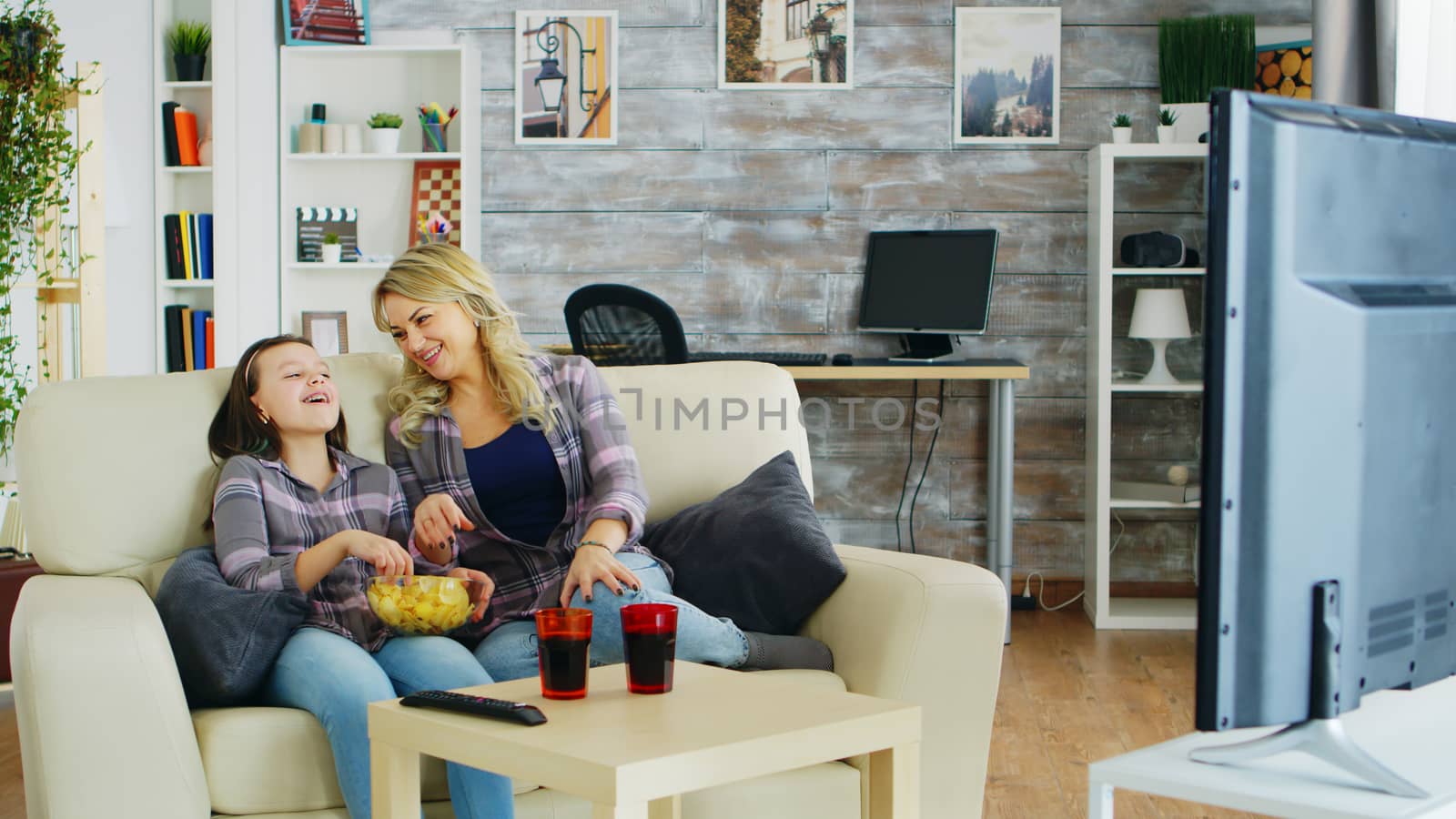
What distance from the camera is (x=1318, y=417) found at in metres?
0.85

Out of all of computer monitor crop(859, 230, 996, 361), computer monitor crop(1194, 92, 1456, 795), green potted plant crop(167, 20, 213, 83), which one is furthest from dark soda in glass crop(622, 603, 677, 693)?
green potted plant crop(167, 20, 213, 83)

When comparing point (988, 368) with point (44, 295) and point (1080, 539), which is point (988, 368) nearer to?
point (1080, 539)

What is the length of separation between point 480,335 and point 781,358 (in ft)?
6.38

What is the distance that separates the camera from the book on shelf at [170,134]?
436cm

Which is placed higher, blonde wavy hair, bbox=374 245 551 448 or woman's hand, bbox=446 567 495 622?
blonde wavy hair, bbox=374 245 551 448

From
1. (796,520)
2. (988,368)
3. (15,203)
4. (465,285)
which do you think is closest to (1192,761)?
(796,520)

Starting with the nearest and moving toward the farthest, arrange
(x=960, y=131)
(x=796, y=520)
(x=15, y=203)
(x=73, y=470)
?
(x=73, y=470)
(x=796, y=520)
(x=15, y=203)
(x=960, y=131)

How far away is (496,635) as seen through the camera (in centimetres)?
193

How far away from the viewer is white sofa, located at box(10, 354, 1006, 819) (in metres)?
1.57

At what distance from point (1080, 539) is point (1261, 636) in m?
3.72

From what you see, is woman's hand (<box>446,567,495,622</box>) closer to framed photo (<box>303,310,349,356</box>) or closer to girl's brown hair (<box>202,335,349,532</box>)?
girl's brown hair (<box>202,335,349,532</box>)

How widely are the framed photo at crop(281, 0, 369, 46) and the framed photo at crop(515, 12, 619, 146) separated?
0.52 meters

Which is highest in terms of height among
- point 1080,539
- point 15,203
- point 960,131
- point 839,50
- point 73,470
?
point 839,50

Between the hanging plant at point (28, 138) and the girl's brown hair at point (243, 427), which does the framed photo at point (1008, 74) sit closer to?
the hanging plant at point (28, 138)
